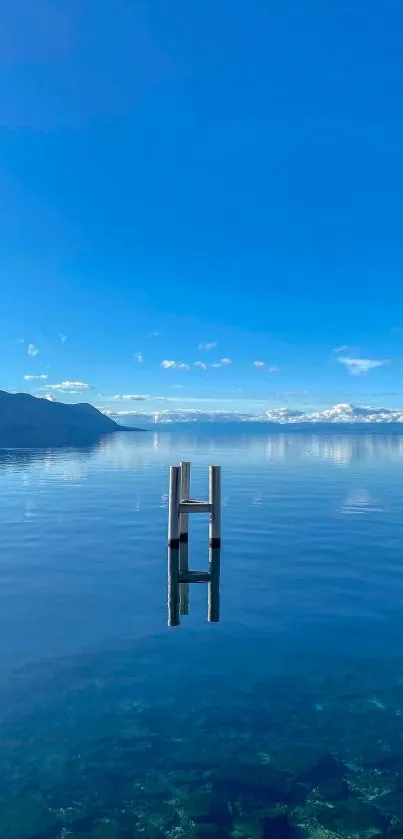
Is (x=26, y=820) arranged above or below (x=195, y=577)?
below

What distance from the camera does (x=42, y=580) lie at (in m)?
20.2

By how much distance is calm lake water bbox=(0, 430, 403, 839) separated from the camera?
812 cm

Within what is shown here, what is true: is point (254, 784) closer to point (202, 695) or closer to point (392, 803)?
point (392, 803)

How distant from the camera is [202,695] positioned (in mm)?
11586

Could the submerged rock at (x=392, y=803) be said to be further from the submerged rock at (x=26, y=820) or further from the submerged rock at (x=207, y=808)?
the submerged rock at (x=26, y=820)

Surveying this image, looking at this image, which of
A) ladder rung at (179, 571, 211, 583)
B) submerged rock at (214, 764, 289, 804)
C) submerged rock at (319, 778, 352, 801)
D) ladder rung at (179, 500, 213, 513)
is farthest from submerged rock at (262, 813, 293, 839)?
ladder rung at (179, 500, 213, 513)

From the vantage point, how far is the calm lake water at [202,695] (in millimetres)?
8117

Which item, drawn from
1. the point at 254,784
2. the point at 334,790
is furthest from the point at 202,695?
the point at 334,790

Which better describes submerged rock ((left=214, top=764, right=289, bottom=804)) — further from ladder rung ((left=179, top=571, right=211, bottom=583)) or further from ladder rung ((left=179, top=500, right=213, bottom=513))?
ladder rung ((left=179, top=500, right=213, bottom=513))

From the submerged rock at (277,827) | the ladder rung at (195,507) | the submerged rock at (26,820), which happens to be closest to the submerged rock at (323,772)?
the submerged rock at (277,827)

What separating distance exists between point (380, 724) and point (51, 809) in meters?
6.42

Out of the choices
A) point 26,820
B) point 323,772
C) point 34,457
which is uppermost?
point 34,457

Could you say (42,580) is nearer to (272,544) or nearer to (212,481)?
(212,481)

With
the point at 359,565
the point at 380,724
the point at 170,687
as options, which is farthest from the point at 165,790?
the point at 359,565
